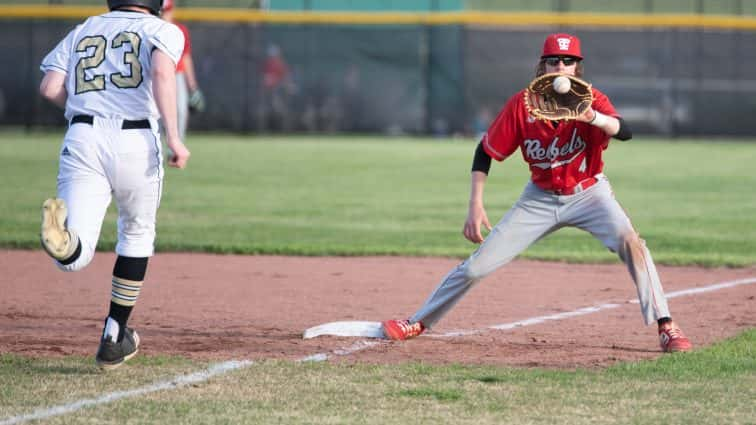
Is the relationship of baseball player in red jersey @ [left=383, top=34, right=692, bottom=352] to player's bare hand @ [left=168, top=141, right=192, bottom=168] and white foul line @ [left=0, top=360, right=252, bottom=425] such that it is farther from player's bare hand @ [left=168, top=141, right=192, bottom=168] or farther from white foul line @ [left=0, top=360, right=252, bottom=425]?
player's bare hand @ [left=168, top=141, right=192, bottom=168]

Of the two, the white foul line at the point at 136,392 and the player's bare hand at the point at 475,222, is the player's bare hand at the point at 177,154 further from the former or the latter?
the player's bare hand at the point at 475,222

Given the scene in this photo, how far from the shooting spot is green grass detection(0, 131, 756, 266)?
10367mm

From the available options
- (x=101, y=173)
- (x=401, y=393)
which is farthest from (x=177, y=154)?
(x=401, y=393)

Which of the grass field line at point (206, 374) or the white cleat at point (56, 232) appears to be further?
the white cleat at point (56, 232)

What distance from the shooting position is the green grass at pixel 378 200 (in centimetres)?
1037

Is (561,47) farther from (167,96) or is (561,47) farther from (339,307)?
(339,307)

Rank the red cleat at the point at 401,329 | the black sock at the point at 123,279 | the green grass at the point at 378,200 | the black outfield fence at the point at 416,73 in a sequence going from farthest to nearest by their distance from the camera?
the black outfield fence at the point at 416,73
the green grass at the point at 378,200
the red cleat at the point at 401,329
the black sock at the point at 123,279

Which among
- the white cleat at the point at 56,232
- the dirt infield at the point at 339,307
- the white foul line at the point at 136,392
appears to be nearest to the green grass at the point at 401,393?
the white foul line at the point at 136,392

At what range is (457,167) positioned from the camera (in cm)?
1797

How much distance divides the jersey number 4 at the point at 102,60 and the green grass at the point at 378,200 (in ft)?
16.1

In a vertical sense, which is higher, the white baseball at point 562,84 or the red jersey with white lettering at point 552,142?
the white baseball at point 562,84

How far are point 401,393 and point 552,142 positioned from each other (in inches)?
64.2

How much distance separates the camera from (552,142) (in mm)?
5754

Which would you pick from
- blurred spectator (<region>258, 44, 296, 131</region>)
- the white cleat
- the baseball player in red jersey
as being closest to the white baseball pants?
the white cleat
